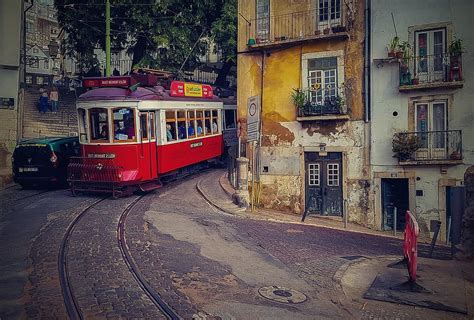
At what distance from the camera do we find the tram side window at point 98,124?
13500 mm

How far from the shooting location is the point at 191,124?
1684cm

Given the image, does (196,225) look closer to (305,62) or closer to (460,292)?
(460,292)

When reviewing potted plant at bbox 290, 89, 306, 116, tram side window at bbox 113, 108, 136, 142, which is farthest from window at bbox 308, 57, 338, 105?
tram side window at bbox 113, 108, 136, 142

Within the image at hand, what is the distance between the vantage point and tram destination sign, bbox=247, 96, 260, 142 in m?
15.7

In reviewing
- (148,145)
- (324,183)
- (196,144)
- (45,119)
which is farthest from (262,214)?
(45,119)

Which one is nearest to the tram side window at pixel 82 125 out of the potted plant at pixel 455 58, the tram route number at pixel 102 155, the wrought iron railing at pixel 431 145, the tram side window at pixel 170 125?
the tram route number at pixel 102 155

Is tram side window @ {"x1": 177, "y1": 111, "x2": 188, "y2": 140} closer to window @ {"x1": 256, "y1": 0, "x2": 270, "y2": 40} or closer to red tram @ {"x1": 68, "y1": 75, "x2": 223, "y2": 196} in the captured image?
red tram @ {"x1": 68, "y1": 75, "x2": 223, "y2": 196}

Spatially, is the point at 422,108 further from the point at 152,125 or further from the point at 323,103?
the point at 152,125

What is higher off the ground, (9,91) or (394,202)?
(9,91)

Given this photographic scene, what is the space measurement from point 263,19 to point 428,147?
25.8 feet

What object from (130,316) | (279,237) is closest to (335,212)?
(279,237)

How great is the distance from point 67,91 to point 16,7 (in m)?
13.5

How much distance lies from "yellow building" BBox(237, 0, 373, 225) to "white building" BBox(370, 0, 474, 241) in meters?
0.61

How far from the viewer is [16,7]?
16531 mm
